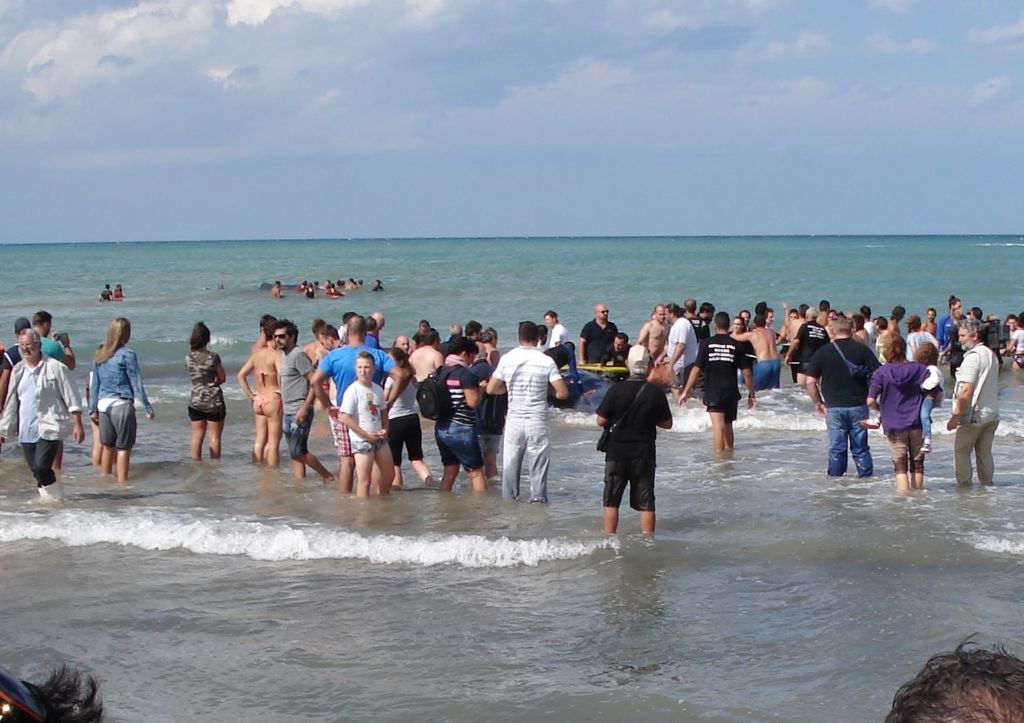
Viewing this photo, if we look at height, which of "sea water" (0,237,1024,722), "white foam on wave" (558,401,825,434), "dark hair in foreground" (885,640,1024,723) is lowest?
"sea water" (0,237,1024,722)

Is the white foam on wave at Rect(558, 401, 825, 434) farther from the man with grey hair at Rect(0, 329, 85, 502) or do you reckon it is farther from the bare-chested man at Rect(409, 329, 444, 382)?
the man with grey hair at Rect(0, 329, 85, 502)

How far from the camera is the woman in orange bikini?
38.8ft

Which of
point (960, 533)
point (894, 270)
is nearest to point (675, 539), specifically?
point (960, 533)

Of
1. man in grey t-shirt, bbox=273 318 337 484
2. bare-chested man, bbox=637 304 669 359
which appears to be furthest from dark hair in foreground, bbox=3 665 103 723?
bare-chested man, bbox=637 304 669 359

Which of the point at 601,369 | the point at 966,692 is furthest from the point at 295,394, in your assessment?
the point at 966,692

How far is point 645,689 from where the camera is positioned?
5.90m

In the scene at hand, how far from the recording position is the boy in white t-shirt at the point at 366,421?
10.2 metres

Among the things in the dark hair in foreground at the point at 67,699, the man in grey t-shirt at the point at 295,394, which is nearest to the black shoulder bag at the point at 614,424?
the man in grey t-shirt at the point at 295,394

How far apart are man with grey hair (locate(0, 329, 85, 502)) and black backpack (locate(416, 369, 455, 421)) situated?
2974 mm

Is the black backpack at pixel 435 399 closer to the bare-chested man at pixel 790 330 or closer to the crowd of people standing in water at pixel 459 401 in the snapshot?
the crowd of people standing in water at pixel 459 401

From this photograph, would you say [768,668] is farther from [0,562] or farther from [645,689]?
[0,562]

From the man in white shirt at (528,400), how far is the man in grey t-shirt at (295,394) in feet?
7.26

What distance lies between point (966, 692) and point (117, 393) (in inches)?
431

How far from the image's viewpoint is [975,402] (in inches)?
412
